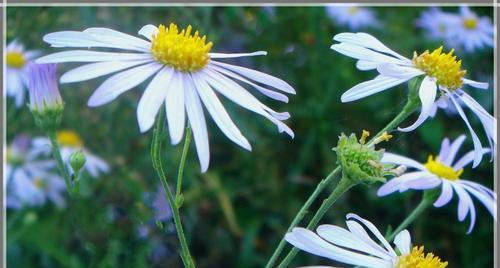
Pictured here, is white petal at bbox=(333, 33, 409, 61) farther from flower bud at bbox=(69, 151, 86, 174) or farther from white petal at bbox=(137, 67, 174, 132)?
flower bud at bbox=(69, 151, 86, 174)

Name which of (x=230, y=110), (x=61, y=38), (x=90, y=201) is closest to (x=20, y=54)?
(x=90, y=201)

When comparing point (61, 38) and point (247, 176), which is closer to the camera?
point (61, 38)

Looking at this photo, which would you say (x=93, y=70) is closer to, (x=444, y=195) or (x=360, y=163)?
(x=360, y=163)

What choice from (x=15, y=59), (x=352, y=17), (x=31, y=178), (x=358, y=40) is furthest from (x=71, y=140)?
(x=358, y=40)

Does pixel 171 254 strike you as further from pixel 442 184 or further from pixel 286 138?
pixel 442 184

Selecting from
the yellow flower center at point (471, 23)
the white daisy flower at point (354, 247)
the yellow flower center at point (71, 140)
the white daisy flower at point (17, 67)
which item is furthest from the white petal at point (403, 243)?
the yellow flower center at point (471, 23)

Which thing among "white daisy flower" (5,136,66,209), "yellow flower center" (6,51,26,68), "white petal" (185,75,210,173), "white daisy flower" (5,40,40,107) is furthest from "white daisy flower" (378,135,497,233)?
"white daisy flower" (5,136,66,209)
